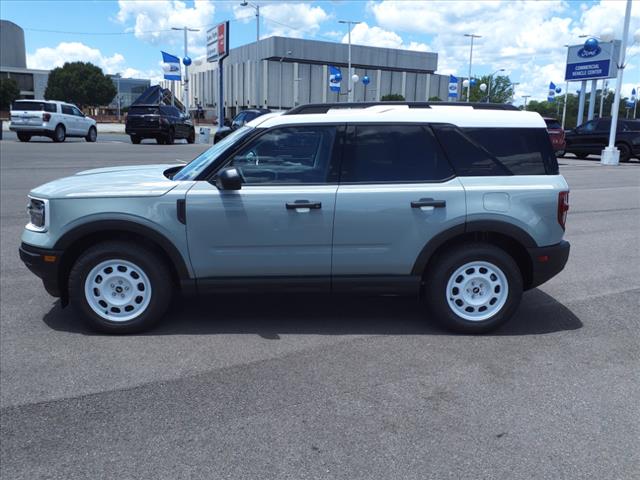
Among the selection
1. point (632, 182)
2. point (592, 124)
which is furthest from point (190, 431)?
point (592, 124)

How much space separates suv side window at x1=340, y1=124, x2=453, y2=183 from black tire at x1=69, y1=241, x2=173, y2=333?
67.0 inches

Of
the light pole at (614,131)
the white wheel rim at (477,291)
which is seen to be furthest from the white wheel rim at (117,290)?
the light pole at (614,131)

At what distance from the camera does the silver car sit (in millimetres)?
4543

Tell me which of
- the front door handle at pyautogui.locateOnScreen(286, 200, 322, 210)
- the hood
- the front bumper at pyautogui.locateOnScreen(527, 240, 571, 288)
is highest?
the hood

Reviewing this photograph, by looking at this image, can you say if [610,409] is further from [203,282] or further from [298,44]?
[298,44]

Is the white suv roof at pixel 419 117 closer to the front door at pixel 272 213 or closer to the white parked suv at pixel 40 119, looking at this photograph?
the front door at pixel 272 213

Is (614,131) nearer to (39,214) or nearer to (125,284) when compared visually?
(125,284)

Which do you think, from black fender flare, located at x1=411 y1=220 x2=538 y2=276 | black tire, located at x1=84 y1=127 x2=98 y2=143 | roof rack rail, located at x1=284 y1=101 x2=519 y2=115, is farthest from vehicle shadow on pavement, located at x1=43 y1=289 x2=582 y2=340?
black tire, located at x1=84 y1=127 x2=98 y2=143

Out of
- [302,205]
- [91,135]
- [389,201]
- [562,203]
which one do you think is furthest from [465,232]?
[91,135]

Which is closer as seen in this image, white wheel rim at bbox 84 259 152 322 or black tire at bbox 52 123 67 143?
white wheel rim at bbox 84 259 152 322

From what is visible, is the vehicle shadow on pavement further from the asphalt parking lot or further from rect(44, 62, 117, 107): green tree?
rect(44, 62, 117, 107): green tree

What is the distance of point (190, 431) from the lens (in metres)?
3.28

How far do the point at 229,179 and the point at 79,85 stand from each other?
311 feet

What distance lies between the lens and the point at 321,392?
3.74 m
